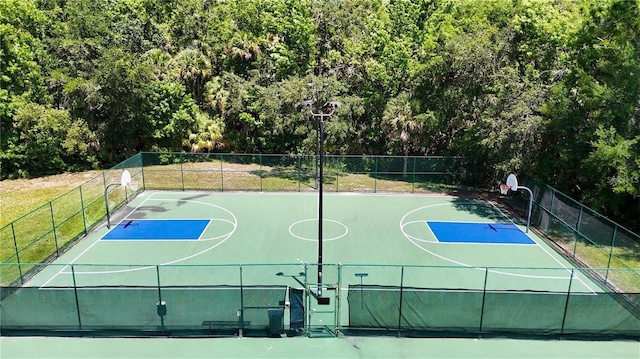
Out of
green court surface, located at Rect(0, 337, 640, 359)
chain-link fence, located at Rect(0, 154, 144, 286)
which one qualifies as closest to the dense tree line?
chain-link fence, located at Rect(0, 154, 144, 286)

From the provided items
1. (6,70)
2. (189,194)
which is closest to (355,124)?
(189,194)

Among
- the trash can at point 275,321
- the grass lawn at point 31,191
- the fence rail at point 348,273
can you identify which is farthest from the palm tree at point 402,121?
the grass lawn at point 31,191

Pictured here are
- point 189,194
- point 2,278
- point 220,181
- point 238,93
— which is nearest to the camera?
point 2,278

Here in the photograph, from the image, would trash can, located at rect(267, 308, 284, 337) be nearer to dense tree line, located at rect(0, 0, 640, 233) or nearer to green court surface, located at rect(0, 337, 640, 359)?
green court surface, located at rect(0, 337, 640, 359)

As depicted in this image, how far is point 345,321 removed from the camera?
12.9 meters

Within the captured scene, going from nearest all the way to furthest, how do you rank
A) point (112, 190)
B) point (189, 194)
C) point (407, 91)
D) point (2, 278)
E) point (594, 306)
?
1. point (594, 306)
2. point (2, 278)
3. point (112, 190)
4. point (189, 194)
5. point (407, 91)

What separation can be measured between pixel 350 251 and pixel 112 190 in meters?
12.0

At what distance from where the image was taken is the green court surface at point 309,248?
50.9ft

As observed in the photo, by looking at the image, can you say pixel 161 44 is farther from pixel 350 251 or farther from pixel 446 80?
pixel 350 251

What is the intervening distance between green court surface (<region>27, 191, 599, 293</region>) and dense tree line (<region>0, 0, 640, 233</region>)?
167 inches

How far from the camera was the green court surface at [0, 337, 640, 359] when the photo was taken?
1158 cm

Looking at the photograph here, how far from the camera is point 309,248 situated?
18188 millimetres

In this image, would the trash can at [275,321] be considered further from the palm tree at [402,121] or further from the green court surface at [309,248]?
the palm tree at [402,121]

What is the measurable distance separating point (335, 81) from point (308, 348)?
62.0 feet
